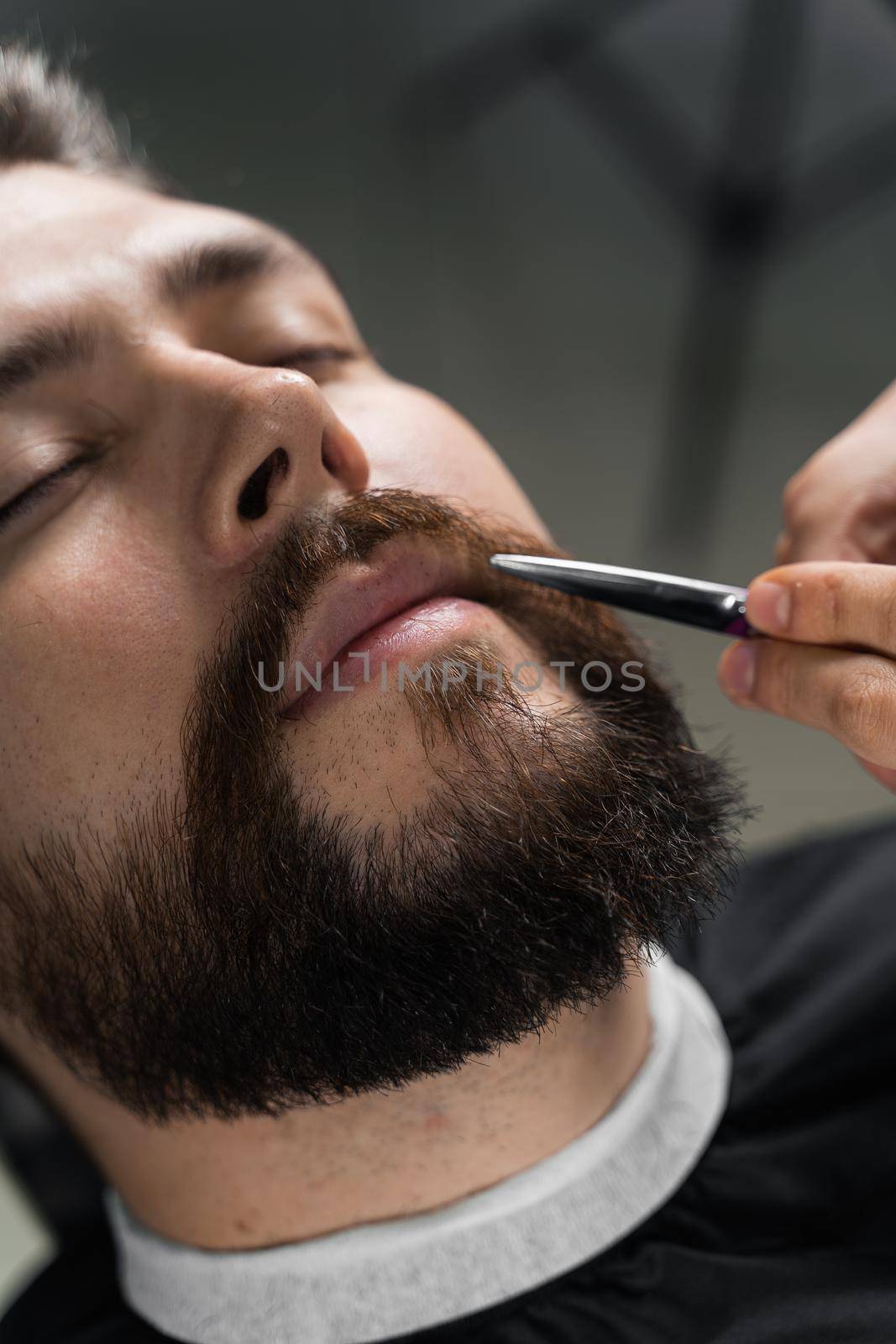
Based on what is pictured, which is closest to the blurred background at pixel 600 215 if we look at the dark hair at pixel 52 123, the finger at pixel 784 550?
the dark hair at pixel 52 123

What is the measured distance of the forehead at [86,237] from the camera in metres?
0.66

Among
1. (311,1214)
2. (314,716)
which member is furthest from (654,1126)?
(314,716)

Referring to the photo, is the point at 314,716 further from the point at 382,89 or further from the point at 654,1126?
the point at 382,89

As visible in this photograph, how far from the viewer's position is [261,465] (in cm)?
62

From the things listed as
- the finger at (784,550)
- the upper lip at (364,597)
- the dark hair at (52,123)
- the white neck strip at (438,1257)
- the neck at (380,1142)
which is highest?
the dark hair at (52,123)

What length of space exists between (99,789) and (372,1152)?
0.31 meters

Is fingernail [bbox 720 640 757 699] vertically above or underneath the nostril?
underneath

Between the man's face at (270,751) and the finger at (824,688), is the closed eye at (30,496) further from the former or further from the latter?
the finger at (824,688)

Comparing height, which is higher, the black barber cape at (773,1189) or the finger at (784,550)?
the finger at (784,550)

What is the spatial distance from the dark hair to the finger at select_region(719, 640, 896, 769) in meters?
0.68

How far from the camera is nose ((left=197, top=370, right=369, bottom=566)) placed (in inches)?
23.5

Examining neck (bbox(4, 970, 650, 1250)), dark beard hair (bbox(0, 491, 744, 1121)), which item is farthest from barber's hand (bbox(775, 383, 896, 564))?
neck (bbox(4, 970, 650, 1250))

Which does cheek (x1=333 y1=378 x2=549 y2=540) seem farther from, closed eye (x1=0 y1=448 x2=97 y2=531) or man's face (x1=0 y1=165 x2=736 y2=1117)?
closed eye (x1=0 y1=448 x2=97 y2=531)

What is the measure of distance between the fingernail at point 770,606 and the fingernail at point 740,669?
0.05 meters
